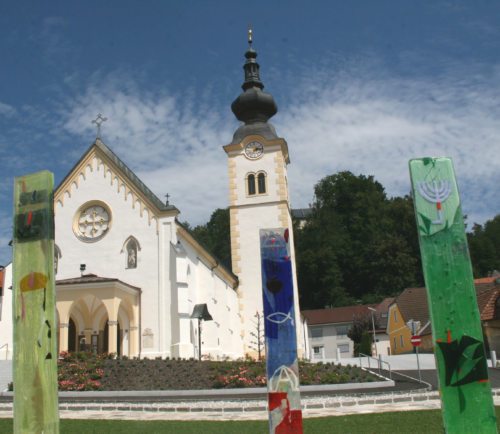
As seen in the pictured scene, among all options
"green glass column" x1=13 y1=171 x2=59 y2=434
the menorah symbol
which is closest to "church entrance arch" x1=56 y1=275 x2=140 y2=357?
"green glass column" x1=13 y1=171 x2=59 y2=434

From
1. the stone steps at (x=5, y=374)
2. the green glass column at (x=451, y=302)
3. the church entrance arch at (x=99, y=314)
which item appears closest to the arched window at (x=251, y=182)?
the church entrance arch at (x=99, y=314)

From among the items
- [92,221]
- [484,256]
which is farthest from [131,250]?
[484,256]

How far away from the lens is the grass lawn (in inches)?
397

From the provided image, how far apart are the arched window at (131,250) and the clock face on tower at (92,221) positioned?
1.39m

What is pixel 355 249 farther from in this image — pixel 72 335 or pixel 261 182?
pixel 72 335

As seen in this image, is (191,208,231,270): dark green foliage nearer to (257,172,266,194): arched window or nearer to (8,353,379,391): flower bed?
(257,172,266,194): arched window

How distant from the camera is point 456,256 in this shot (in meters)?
6.56

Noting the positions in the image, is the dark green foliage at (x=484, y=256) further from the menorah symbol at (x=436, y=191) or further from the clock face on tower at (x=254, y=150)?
the menorah symbol at (x=436, y=191)

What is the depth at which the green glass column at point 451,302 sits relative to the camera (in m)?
6.14

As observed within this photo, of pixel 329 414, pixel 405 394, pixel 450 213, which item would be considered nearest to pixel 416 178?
pixel 450 213

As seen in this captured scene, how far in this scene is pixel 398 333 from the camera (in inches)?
2058

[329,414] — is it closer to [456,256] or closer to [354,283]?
[456,256]

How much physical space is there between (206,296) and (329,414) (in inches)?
783

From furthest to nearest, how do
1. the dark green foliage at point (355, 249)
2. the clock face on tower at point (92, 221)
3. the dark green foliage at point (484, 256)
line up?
the dark green foliage at point (484, 256) → the dark green foliage at point (355, 249) → the clock face on tower at point (92, 221)
